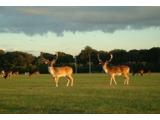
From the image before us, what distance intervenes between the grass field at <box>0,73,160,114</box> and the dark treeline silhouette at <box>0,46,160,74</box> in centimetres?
39

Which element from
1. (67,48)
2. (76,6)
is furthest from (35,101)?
(76,6)


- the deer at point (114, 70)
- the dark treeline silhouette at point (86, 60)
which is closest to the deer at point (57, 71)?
the dark treeline silhouette at point (86, 60)

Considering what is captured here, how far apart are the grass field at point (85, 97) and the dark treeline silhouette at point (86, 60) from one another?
0.39 meters

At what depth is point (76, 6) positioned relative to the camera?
10.4 meters

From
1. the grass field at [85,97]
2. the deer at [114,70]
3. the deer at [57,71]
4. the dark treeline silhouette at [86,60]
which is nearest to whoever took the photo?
the grass field at [85,97]

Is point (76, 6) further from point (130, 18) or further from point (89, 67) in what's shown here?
point (89, 67)

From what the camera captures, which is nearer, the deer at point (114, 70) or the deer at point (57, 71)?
the deer at point (57, 71)

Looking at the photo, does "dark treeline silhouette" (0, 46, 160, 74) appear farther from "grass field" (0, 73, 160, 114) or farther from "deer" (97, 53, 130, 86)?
"grass field" (0, 73, 160, 114)

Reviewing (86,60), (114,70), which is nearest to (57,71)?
(114,70)

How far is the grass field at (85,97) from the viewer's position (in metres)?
10.1

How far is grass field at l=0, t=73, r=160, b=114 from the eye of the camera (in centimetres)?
1006

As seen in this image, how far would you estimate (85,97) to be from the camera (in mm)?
11180

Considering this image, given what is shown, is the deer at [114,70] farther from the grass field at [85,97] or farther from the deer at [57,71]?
the deer at [57,71]

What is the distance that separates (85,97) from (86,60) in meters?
0.75
